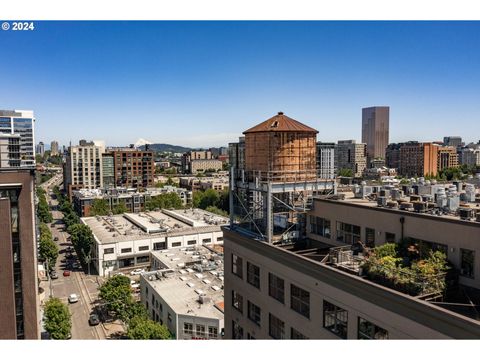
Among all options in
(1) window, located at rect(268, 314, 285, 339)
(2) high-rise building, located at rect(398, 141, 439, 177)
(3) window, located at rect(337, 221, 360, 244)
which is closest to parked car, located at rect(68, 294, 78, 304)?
(1) window, located at rect(268, 314, 285, 339)

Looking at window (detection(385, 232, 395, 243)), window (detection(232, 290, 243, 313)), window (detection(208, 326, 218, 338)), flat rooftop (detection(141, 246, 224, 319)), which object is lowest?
window (detection(208, 326, 218, 338))

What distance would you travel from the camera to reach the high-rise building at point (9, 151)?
63844 millimetres

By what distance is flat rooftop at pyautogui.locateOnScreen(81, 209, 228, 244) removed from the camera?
55094 mm

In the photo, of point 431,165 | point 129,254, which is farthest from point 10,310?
point 431,165

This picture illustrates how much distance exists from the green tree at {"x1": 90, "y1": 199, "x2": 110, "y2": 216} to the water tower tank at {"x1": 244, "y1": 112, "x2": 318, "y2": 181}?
70.9m

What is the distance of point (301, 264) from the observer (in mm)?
12188

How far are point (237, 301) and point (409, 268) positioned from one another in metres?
8.19

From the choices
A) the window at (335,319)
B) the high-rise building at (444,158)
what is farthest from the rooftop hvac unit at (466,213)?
the high-rise building at (444,158)

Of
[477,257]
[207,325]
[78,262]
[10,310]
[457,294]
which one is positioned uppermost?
[477,257]

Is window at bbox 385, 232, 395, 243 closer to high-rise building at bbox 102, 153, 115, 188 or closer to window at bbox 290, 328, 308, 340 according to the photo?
window at bbox 290, 328, 308, 340

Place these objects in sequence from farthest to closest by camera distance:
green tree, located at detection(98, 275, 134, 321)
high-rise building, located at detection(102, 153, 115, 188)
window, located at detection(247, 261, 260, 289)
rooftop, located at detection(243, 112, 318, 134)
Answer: high-rise building, located at detection(102, 153, 115, 188) → green tree, located at detection(98, 275, 134, 321) → rooftop, located at detection(243, 112, 318, 134) → window, located at detection(247, 261, 260, 289)

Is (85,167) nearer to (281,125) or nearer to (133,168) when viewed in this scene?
(133,168)

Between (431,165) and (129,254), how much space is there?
358ft

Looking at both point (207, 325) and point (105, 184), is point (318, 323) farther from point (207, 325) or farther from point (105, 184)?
point (105, 184)
